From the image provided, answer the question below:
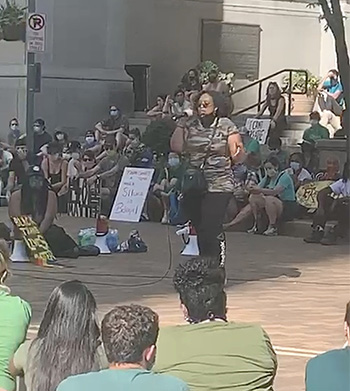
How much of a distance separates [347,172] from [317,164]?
2867 millimetres

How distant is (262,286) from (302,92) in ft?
53.2

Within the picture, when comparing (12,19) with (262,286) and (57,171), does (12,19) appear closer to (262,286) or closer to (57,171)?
(57,171)

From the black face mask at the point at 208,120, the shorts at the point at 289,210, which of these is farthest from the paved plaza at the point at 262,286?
the black face mask at the point at 208,120

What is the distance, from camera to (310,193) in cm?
1822

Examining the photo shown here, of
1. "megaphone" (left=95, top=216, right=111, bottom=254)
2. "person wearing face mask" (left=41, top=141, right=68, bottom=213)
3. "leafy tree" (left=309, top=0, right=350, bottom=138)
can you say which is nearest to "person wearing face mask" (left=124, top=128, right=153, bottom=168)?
"person wearing face mask" (left=41, top=141, right=68, bottom=213)

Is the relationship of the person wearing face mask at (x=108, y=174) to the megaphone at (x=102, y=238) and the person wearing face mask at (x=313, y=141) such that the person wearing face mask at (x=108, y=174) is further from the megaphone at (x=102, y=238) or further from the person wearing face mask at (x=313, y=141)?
the megaphone at (x=102, y=238)

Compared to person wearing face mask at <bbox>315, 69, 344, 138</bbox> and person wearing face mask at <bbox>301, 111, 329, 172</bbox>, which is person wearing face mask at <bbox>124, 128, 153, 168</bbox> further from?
person wearing face mask at <bbox>315, 69, 344, 138</bbox>

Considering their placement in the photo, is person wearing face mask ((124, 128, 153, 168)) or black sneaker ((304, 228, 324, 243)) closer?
black sneaker ((304, 228, 324, 243))

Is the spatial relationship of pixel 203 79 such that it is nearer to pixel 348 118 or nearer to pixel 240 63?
pixel 240 63

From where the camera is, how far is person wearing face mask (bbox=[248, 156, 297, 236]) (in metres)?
17.8

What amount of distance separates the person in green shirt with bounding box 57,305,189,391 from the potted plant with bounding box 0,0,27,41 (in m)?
23.1

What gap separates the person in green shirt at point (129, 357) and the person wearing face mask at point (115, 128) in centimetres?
1814

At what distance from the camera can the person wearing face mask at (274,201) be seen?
1778cm

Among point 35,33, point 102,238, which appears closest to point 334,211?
point 102,238
